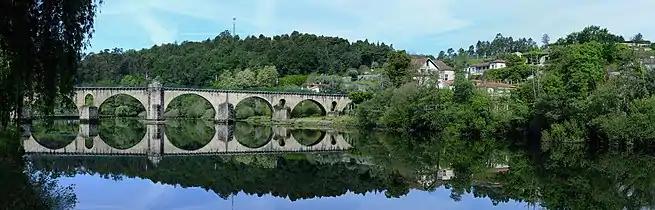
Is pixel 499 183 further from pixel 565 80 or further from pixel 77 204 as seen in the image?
pixel 565 80

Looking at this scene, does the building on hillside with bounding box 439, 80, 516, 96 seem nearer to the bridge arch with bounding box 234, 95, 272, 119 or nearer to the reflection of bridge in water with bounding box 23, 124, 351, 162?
the reflection of bridge in water with bounding box 23, 124, 351, 162

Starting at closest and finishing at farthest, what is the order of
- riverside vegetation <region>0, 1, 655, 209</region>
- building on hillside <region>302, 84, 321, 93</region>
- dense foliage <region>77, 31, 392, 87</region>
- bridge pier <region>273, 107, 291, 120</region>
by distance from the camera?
riverside vegetation <region>0, 1, 655, 209</region>
bridge pier <region>273, 107, 291, 120</region>
building on hillside <region>302, 84, 321, 93</region>
dense foliage <region>77, 31, 392, 87</region>

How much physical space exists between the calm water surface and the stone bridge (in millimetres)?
28802

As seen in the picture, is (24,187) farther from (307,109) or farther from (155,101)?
(307,109)

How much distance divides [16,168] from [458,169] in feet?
62.2

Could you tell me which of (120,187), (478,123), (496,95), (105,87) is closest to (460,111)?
(478,123)

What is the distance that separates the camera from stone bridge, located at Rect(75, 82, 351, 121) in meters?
74.2

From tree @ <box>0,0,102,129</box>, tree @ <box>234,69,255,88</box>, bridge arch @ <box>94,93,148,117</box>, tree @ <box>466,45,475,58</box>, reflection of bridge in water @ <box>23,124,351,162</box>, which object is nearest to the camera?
tree @ <box>0,0,102,129</box>

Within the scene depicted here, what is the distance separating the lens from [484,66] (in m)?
118

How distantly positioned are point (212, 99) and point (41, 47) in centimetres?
6496

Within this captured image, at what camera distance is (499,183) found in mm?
25562

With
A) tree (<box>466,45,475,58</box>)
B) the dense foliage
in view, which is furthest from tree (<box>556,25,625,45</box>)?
tree (<box>466,45,475,58</box>)

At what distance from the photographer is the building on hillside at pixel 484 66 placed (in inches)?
4441

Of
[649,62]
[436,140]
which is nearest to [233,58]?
[436,140]
